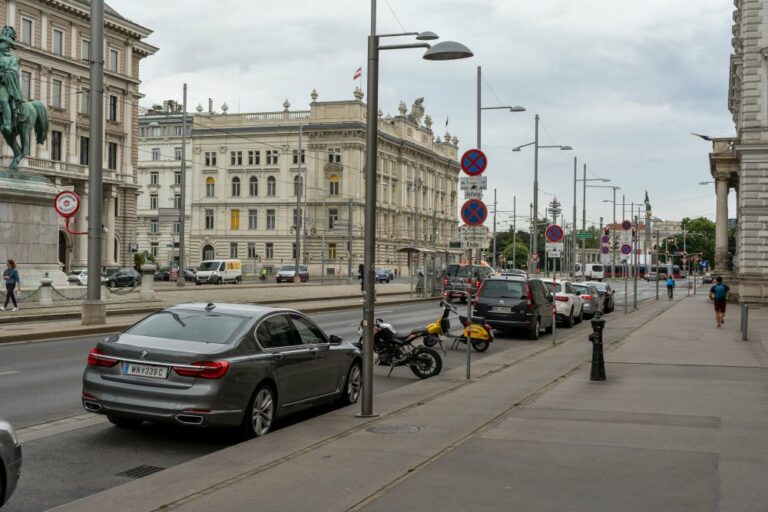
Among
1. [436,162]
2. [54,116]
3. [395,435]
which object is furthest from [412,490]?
[436,162]

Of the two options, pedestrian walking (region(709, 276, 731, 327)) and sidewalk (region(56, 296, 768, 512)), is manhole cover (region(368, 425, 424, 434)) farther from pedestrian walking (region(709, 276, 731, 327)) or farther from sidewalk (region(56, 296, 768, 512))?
pedestrian walking (region(709, 276, 731, 327))

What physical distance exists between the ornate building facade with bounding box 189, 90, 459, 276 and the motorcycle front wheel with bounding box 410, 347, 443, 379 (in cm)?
8211

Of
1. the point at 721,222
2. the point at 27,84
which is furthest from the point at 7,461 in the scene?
the point at 27,84

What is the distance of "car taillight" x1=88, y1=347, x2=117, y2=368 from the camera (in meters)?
8.94

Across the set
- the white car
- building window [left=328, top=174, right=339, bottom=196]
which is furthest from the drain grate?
building window [left=328, top=174, right=339, bottom=196]

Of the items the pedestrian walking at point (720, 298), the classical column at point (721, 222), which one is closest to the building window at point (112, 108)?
the classical column at point (721, 222)

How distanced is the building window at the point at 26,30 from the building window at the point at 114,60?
8.47m

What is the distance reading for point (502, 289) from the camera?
24531 millimetres

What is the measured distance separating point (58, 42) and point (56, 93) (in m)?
3.79

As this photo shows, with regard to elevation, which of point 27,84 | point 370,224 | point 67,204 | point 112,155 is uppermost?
point 27,84

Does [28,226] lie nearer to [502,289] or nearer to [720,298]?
[502,289]

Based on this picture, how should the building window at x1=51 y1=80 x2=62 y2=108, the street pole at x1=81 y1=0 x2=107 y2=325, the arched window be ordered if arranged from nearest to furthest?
1. the street pole at x1=81 y1=0 x2=107 y2=325
2. the building window at x1=51 y1=80 x2=62 y2=108
3. the arched window

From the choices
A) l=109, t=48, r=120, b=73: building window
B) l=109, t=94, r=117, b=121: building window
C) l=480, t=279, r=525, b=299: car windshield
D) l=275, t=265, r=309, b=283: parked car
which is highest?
l=109, t=48, r=120, b=73: building window

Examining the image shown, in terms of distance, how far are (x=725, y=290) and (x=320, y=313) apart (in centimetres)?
1456
